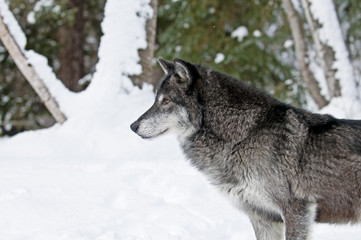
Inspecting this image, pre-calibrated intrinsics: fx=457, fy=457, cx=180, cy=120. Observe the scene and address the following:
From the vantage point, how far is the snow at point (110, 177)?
4.45 m

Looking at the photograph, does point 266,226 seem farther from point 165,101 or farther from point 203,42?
point 203,42

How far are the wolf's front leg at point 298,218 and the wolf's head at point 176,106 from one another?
1.10 meters

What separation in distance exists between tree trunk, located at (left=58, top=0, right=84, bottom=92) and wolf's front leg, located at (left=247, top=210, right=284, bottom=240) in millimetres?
10484

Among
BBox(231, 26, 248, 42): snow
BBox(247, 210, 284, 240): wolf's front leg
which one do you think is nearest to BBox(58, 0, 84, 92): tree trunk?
BBox(231, 26, 248, 42): snow

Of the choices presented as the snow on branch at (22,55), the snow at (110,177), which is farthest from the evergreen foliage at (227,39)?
the snow on branch at (22,55)

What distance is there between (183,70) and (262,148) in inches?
39.0

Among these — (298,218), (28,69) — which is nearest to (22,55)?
(28,69)

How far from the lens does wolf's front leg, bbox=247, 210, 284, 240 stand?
3.87m

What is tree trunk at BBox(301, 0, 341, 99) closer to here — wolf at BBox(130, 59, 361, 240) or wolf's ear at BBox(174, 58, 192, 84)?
wolf at BBox(130, 59, 361, 240)

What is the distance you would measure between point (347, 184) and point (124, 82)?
16.7 ft

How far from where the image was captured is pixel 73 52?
13.6 m

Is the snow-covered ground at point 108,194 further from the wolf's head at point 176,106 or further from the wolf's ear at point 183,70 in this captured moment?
the wolf's ear at point 183,70

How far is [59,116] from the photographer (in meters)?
7.81

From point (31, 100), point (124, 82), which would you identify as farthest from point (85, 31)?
point (124, 82)
